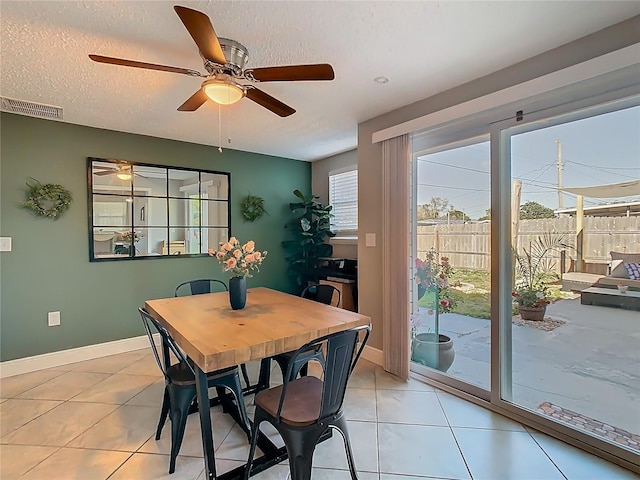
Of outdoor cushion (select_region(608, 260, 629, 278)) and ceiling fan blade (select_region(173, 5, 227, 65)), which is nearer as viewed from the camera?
ceiling fan blade (select_region(173, 5, 227, 65))

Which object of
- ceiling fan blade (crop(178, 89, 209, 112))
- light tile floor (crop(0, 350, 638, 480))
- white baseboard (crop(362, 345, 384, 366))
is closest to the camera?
light tile floor (crop(0, 350, 638, 480))

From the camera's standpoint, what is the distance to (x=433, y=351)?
115 inches

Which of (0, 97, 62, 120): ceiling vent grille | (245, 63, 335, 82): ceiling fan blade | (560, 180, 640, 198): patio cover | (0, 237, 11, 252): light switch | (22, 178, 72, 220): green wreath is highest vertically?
(0, 97, 62, 120): ceiling vent grille

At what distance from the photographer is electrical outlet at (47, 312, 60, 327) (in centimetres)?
321

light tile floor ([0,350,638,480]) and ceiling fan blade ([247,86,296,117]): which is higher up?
ceiling fan blade ([247,86,296,117])

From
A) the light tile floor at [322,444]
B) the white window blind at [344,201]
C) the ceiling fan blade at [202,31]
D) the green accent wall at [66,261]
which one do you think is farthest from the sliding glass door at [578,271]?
the green accent wall at [66,261]

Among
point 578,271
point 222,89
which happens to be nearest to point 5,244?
point 222,89

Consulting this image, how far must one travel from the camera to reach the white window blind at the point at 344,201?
4.39 m

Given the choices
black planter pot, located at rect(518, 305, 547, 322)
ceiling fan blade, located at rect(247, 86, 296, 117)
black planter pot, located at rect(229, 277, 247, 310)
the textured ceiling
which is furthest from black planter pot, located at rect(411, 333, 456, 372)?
ceiling fan blade, located at rect(247, 86, 296, 117)

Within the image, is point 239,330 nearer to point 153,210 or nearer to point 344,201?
point 153,210

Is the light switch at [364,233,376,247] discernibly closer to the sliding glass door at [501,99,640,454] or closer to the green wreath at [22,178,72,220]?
the sliding glass door at [501,99,640,454]

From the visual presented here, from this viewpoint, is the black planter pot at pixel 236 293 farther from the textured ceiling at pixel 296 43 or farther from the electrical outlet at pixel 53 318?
the electrical outlet at pixel 53 318

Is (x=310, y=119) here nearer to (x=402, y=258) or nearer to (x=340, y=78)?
(x=340, y=78)

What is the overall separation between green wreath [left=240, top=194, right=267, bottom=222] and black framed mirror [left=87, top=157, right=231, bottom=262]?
0.71 feet
